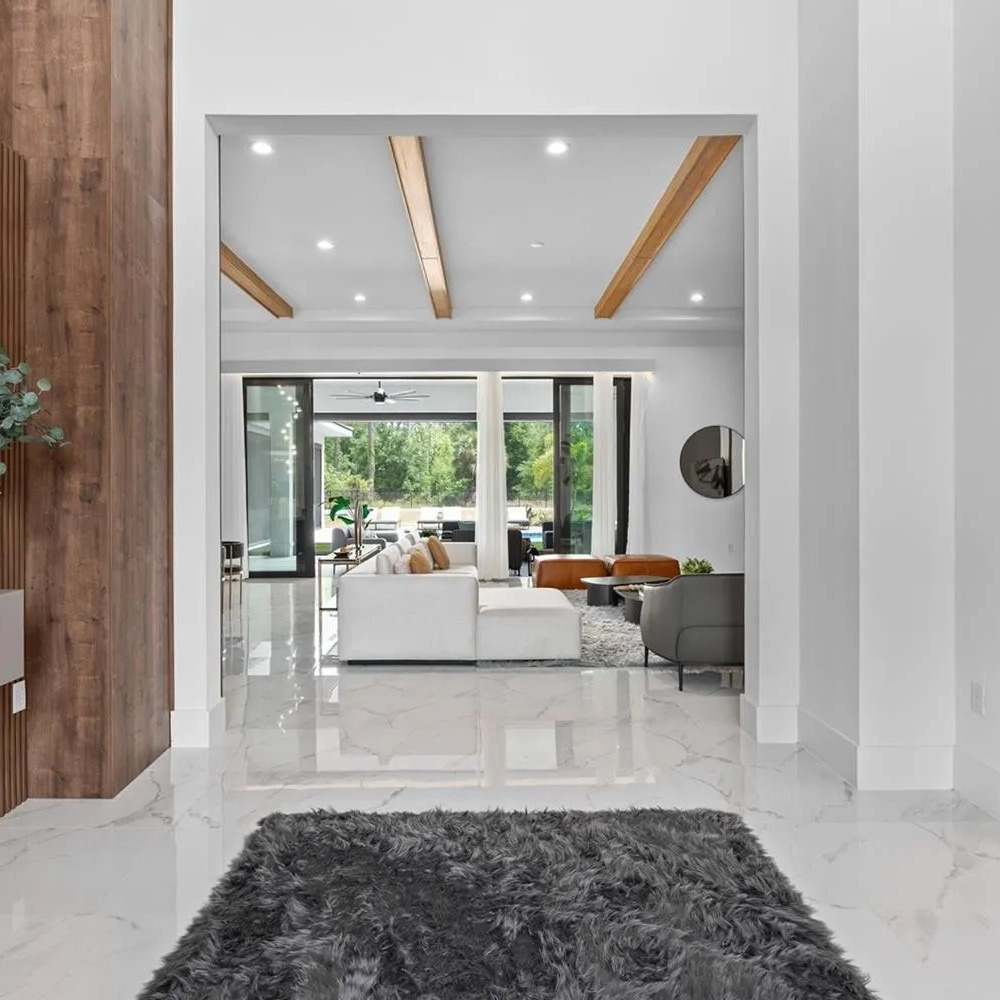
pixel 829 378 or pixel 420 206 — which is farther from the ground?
pixel 420 206

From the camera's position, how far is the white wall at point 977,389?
2.92 m

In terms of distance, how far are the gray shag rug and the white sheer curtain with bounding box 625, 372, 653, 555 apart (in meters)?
7.40

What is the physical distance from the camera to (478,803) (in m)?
3.01

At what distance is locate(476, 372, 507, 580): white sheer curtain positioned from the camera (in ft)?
36.4

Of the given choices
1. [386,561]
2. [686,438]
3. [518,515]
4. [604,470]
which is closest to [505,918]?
[386,561]

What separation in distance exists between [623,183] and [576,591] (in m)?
4.78

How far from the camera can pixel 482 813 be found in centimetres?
287

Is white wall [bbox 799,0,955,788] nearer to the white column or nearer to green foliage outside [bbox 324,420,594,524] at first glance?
the white column

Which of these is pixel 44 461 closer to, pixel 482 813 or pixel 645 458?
pixel 482 813

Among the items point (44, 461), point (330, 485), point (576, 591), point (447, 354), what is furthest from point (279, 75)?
point (330, 485)

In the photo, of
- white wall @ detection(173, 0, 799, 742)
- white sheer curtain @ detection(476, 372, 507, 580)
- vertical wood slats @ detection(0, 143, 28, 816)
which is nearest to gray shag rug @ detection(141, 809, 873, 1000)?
vertical wood slats @ detection(0, 143, 28, 816)

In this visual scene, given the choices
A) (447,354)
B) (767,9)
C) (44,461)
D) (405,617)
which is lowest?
(405,617)

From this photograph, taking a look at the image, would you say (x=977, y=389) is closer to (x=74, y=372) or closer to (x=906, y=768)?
(x=906, y=768)

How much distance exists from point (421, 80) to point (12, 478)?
239 centimetres
